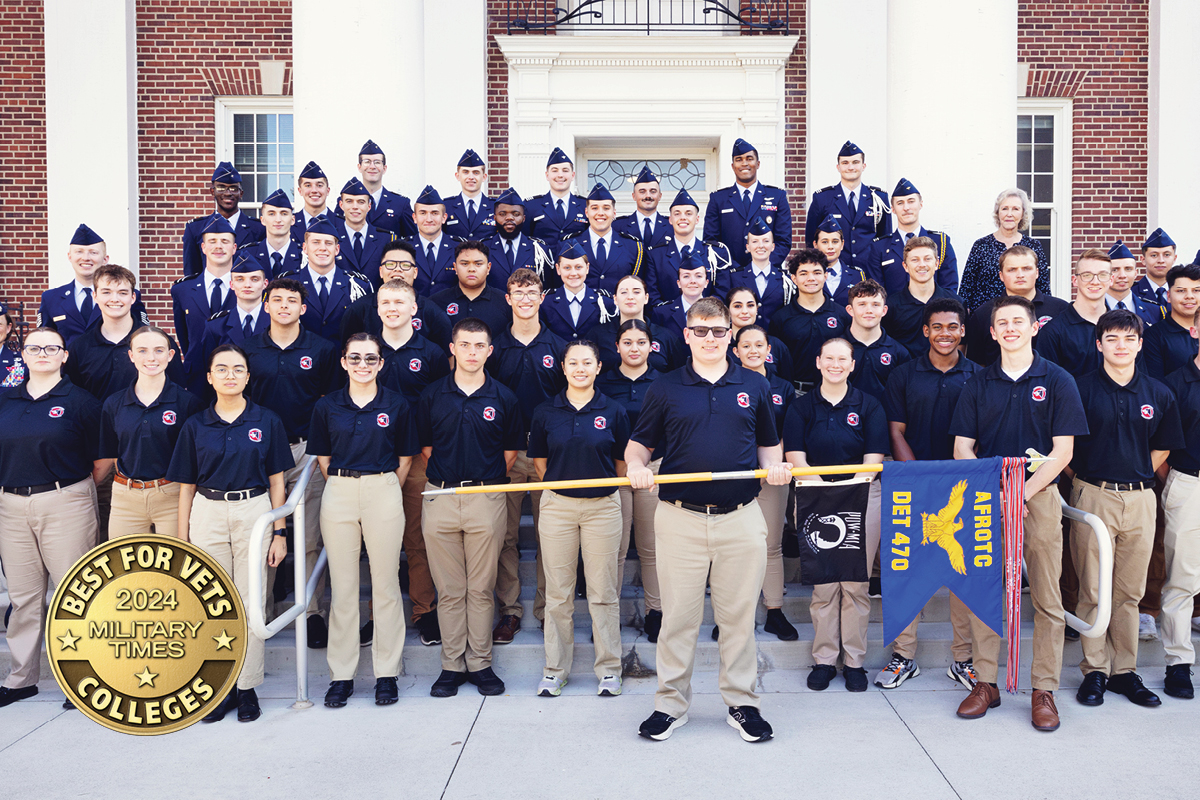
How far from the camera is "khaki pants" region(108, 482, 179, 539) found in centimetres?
506

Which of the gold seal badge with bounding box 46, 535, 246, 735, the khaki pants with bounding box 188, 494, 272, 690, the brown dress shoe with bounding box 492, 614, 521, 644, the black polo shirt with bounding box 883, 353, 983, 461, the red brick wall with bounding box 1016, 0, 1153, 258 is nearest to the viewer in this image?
the gold seal badge with bounding box 46, 535, 246, 735

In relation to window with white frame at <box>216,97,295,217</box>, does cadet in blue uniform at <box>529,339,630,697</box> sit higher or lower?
lower

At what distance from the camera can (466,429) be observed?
16.7 feet

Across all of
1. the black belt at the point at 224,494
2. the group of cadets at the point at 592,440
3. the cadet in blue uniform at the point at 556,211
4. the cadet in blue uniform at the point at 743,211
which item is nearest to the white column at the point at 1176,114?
the group of cadets at the point at 592,440

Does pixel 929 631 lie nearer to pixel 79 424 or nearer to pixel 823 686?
pixel 823 686

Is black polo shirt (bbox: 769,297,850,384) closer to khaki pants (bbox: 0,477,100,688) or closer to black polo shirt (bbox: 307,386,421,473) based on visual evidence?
black polo shirt (bbox: 307,386,421,473)

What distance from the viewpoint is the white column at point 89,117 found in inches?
388

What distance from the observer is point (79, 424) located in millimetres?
5227

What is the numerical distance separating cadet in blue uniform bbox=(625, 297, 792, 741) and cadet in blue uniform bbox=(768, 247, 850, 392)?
1631 mm

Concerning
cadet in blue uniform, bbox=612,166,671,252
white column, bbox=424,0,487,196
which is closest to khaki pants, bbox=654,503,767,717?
cadet in blue uniform, bbox=612,166,671,252

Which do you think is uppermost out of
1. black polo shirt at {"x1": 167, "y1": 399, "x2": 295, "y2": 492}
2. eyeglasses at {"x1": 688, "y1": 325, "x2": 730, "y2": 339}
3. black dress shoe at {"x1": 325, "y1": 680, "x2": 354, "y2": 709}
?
eyeglasses at {"x1": 688, "y1": 325, "x2": 730, "y2": 339}

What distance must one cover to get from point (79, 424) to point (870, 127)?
789 centimetres

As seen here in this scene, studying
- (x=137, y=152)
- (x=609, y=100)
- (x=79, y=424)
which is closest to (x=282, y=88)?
(x=137, y=152)

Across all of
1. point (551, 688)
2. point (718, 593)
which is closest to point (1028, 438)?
point (718, 593)
